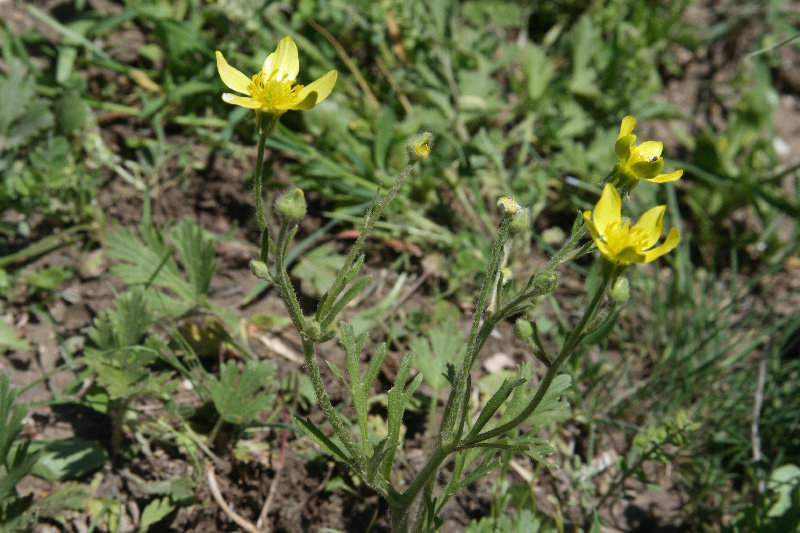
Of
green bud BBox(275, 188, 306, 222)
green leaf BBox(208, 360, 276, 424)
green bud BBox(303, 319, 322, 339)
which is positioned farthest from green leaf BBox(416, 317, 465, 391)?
green bud BBox(275, 188, 306, 222)

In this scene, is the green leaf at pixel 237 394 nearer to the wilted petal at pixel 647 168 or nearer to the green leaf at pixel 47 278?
the green leaf at pixel 47 278

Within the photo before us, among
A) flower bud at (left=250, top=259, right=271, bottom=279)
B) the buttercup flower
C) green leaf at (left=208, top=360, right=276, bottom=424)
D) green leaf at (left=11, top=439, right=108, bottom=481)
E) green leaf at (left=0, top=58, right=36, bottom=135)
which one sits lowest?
green leaf at (left=11, top=439, right=108, bottom=481)

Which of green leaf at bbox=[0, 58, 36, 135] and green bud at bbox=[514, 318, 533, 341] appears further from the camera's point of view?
green leaf at bbox=[0, 58, 36, 135]

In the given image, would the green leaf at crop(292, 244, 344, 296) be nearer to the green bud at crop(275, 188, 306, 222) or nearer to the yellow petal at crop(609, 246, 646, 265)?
the green bud at crop(275, 188, 306, 222)

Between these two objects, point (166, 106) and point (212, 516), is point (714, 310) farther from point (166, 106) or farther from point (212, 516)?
point (166, 106)

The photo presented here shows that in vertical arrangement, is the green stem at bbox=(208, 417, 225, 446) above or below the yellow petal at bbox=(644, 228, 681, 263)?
below

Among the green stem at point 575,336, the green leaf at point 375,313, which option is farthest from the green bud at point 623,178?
the green leaf at point 375,313
